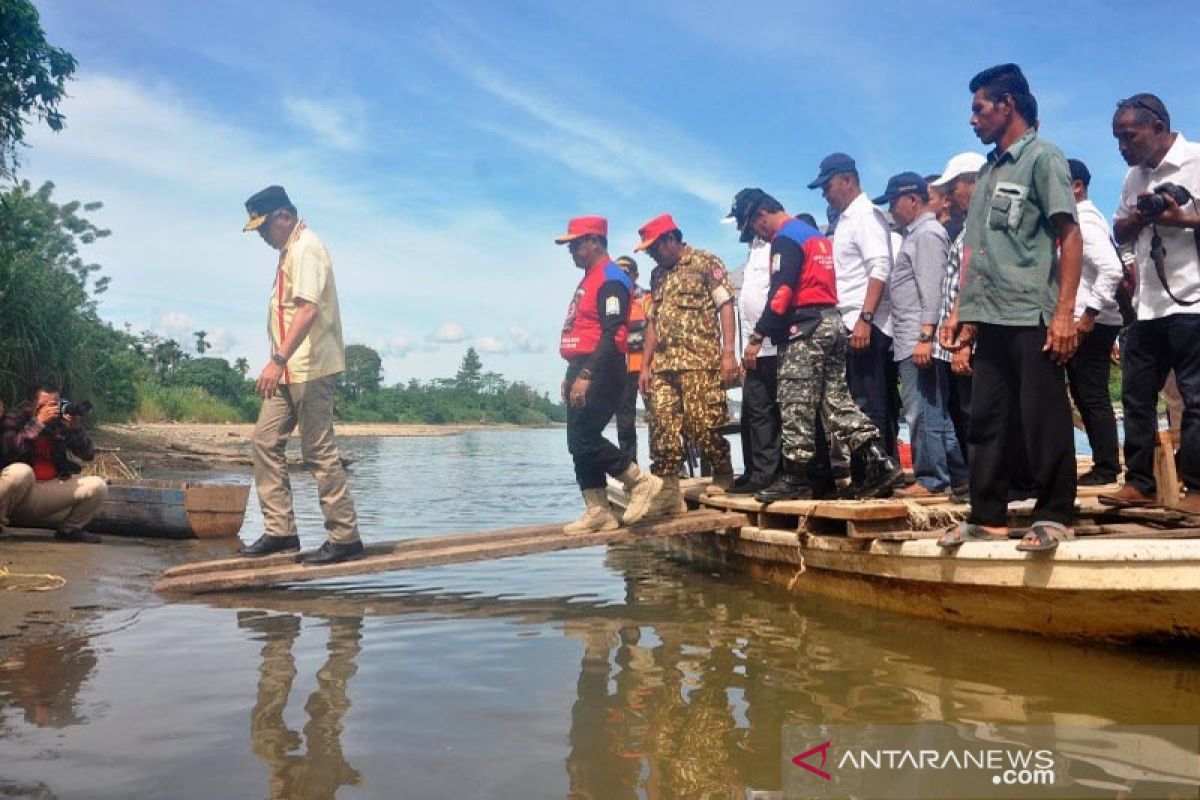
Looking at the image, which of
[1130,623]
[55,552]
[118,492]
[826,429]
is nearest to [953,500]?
[826,429]

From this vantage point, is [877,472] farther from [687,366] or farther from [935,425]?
[687,366]

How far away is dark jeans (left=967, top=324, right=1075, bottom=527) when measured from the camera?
12.4ft

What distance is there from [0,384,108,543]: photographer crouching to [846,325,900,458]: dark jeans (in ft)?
18.2

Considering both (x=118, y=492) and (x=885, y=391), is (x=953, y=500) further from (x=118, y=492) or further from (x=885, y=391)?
(x=118, y=492)

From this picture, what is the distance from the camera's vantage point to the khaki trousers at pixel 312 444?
550 cm

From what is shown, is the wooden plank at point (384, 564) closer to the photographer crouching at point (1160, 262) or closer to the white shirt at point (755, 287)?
the white shirt at point (755, 287)

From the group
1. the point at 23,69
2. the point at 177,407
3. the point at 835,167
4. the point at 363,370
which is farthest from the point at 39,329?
the point at 363,370

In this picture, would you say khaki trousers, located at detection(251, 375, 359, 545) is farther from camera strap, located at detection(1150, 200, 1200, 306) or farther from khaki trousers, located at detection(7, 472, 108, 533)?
camera strap, located at detection(1150, 200, 1200, 306)

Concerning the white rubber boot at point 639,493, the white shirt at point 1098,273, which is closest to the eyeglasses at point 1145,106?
the white shirt at point 1098,273

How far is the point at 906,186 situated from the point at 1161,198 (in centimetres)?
226

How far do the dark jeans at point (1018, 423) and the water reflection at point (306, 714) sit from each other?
2.88m

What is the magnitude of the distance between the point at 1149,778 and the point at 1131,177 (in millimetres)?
3029

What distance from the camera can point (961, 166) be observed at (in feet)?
17.8

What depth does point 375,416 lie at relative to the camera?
208ft
